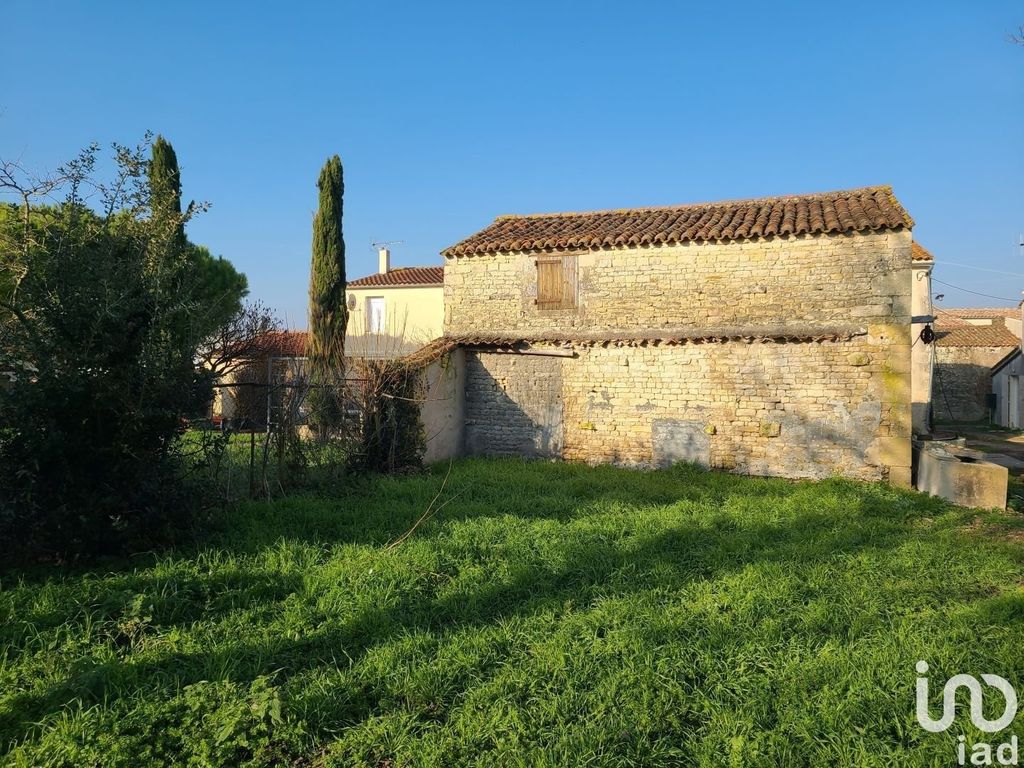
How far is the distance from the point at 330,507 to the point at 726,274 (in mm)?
8834

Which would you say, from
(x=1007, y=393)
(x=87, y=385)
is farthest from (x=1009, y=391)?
(x=87, y=385)

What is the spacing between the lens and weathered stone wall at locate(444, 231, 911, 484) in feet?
37.2

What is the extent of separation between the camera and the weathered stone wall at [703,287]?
1141 cm

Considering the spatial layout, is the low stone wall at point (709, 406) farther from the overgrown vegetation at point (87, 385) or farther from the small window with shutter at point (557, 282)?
the overgrown vegetation at point (87, 385)

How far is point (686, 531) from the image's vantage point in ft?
24.3

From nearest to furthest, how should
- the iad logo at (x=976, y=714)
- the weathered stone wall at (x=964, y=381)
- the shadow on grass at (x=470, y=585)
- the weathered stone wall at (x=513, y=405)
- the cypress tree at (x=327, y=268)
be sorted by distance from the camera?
1. the iad logo at (x=976, y=714)
2. the shadow on grass at (x=470, y=585)
3. the weathered stone wall at (x=513, y=405)
4. the cypress tree at (x=327, y=268)
5. the weathered stone wall at (x=964, y=381)

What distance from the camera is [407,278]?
28.2 m

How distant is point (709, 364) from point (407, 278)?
18690mm

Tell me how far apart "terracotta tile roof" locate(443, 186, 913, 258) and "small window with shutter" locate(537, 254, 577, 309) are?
33cm

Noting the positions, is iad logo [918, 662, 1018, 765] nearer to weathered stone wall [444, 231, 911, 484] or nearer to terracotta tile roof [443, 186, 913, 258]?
weathered stone wall [444, 231, 911, 484]

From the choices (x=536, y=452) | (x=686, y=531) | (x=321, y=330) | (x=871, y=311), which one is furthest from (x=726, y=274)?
(x=321, y=330)

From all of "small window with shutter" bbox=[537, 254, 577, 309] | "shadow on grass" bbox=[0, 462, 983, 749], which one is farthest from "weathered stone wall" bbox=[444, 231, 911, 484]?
"shadow on grass" bbox=[0, 462, 983, 749]

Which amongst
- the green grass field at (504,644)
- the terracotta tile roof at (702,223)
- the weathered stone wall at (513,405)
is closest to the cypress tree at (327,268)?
the terracotta tile roof at (702,223)

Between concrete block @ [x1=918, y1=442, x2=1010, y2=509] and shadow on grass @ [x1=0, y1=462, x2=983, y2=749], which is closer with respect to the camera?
shadow on grass @ [x1=0, y1=462, x2=983, y2=749]
